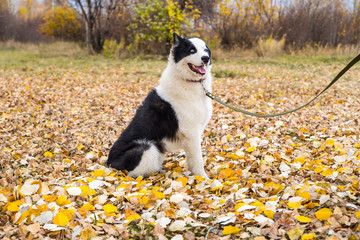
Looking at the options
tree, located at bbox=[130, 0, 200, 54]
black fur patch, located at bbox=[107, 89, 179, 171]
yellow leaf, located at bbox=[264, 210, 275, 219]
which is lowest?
yellow leaf, located at bbox=[264, 210, 275, 219]

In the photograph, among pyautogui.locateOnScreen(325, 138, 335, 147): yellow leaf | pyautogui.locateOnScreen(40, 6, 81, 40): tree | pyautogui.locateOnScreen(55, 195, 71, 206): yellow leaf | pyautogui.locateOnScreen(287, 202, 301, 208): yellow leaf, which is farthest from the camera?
pyautogui.locateOnScreen(40, 6, 81, 40): tree

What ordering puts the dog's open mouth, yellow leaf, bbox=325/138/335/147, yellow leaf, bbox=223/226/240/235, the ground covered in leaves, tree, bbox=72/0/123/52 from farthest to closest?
tree, bbox=72/0/123/52
yellow leaf, bbox=325/138/335/147
the dog's open mouth
the ground covered in leaves
yellow leaf, bbox=223/226/240/235

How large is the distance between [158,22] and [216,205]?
14.6 meters

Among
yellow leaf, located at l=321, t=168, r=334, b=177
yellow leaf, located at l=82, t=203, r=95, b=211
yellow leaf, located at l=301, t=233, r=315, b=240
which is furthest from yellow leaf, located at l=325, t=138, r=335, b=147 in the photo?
yellow leaf, located at l=82, t=203, r=95, b=211

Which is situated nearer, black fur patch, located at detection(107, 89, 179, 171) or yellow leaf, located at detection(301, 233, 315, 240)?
yellow leaf, located at detection(301, 233, 315, 240)

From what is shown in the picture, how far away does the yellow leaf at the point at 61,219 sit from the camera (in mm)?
2391

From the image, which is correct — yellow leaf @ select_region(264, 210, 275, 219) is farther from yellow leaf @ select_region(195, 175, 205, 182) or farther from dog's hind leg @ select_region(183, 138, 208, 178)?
dog's hind leg @ select_region(183, 138, 208, 178)

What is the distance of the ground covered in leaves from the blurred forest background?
28.6ft

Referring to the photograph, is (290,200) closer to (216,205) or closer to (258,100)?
(216,205)

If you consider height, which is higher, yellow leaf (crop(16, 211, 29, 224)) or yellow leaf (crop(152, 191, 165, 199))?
yellow leaf (crop(152, 191, 165, 199))

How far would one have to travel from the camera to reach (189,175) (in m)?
3.60

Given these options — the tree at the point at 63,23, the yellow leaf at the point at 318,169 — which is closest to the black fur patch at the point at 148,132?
the yellow leaf at the point at 318,169

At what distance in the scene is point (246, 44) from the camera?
17094 millimetres

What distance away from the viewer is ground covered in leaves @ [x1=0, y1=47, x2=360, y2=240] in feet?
7.65
